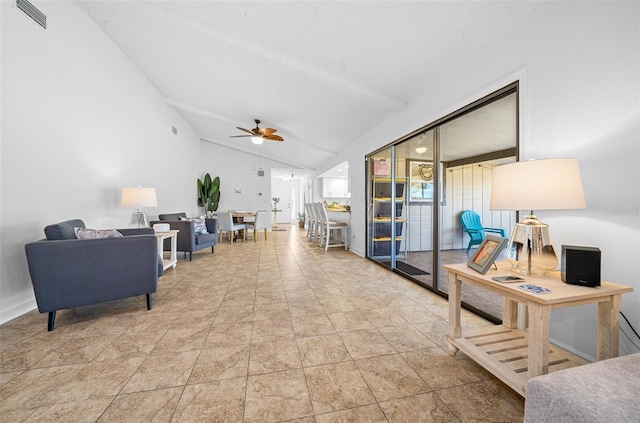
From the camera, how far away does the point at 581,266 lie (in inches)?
47.4

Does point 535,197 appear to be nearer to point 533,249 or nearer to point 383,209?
point 533,249

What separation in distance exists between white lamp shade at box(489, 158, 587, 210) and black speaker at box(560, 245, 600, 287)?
0.22 m

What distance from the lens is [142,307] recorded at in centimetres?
238

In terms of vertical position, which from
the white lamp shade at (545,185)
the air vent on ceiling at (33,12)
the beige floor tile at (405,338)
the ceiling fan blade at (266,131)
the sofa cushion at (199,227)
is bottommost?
the beige floor tile at (405,338)

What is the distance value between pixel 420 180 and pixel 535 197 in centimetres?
388

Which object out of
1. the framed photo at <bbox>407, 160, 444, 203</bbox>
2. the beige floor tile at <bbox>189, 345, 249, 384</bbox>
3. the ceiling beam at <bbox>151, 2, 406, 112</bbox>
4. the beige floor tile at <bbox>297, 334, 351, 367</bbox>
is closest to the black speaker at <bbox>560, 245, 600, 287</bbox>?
the beige floor tile at <bbox>297, 334, 351, 367</bbox>

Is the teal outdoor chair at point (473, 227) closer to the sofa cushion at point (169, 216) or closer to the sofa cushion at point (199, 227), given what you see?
the sofa cushion at point (199, 227)

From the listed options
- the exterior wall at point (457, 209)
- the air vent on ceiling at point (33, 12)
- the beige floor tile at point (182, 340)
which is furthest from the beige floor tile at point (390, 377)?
the air vent on ceiling at point (33, 12)

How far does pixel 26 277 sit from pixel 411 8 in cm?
409

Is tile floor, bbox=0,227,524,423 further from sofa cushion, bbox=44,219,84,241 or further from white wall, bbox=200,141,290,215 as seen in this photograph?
white wall, bbox=200,141,290,215

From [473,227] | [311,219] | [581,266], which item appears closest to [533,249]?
[581,266]

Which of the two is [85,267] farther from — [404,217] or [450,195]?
[450,195]

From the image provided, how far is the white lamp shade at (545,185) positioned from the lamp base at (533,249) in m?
0.22

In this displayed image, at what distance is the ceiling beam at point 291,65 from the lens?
2.82 meters
